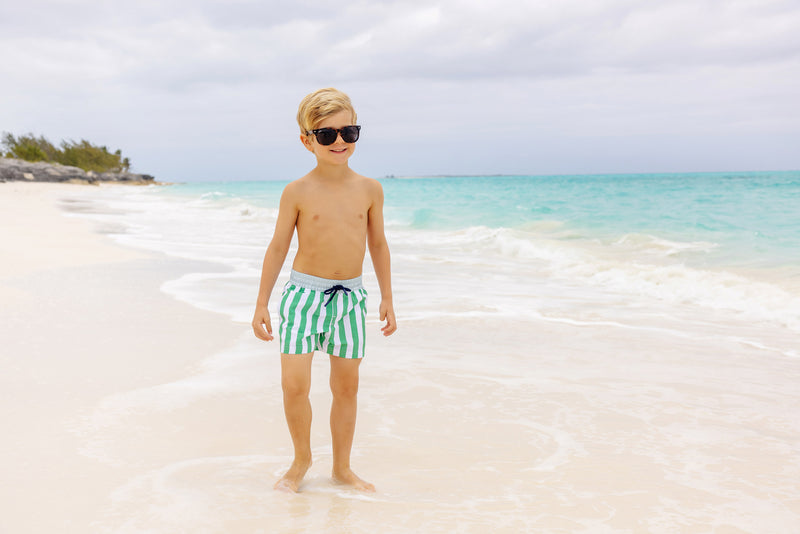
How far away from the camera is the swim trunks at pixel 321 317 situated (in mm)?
2582

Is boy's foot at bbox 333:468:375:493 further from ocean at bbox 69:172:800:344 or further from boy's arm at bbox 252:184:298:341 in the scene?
ocean at bbox 69:172:800:344

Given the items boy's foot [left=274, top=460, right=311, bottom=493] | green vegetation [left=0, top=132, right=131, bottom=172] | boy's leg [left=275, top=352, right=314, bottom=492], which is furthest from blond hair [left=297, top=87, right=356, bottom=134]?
green vegetation [left=0, top=132, right=131, bottom=172]

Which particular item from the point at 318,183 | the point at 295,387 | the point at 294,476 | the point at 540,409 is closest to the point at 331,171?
the point at 318,183

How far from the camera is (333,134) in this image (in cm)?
257

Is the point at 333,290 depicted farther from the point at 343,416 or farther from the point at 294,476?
the point at 294,476

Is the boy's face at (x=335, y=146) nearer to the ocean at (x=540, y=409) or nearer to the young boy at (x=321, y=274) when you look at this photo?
the young boy at (x=321, y=274)

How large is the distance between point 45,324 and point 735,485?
485 centimetres

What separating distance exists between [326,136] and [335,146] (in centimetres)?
6

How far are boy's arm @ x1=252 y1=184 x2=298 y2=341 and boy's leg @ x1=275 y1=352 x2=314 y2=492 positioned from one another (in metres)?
0.15

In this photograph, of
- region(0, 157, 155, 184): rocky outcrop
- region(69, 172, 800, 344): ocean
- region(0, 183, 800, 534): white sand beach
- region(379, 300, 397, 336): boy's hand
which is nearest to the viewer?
region(0, 183, 800, 534): white sand beach

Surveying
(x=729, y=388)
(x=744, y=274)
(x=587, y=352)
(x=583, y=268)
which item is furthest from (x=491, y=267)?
(x=729, y=388)

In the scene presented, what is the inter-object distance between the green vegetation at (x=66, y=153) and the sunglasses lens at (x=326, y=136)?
85.6 metres

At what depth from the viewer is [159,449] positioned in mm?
3012

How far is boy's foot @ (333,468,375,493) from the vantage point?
8.75 ft
